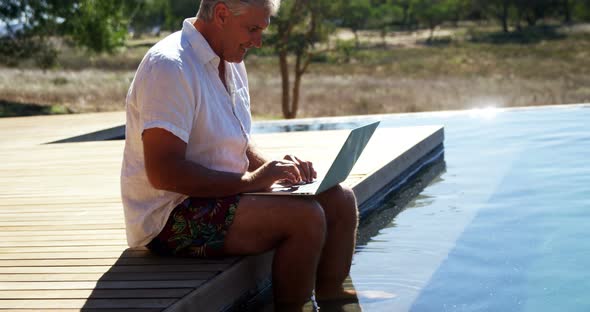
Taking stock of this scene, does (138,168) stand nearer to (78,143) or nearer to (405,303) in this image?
(405,303)

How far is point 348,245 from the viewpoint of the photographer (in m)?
2.64

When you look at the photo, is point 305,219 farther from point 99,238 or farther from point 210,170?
point 99,238

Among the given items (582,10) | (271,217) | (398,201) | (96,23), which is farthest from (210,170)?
(582,10)

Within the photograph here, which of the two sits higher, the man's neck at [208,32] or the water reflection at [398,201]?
the man's neck at [208,32]

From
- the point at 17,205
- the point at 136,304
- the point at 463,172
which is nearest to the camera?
the point at 136,304

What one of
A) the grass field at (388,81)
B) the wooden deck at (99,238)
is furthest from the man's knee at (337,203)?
the grass field at (388,81)

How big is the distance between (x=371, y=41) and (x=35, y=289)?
5079 centimetres

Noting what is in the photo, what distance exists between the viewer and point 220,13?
7.76ft

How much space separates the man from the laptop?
1.4 inches

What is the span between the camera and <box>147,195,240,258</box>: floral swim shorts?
2.39 metres

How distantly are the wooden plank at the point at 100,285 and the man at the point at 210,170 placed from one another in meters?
0.18

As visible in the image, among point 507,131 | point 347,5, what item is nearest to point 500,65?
point 347,5

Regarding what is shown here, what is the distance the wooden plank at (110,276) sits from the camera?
240 centimetres

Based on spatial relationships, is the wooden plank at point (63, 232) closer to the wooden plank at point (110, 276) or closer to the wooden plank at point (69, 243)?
the wooden plank at point (69, 243)
